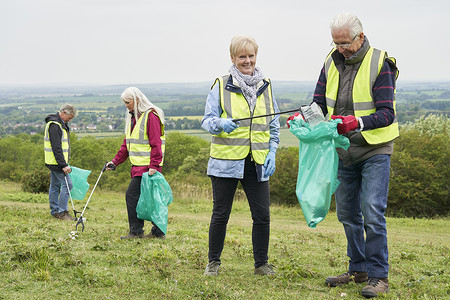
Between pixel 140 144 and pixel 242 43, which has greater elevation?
pixel 242 43

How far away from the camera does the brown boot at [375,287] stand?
12.8 feet

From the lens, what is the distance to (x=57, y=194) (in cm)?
933

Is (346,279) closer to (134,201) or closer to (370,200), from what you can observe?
(370,200)

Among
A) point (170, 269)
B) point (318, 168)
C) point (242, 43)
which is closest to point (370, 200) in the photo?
point (318, 168)

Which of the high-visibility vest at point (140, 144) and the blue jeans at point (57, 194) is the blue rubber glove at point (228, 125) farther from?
the blue jeans at point (57, 194)

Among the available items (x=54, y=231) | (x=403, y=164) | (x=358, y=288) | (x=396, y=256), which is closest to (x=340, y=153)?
(x=358, y=288)

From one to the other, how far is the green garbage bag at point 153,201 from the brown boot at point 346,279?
2831 millimetres

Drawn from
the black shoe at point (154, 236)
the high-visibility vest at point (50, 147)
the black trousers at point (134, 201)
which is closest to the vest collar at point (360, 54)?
the black trousers at point (134, 201)

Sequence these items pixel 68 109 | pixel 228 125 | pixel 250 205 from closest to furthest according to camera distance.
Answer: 1. pixel 228 125
2. pixel 250 205
3. pixel 68 109

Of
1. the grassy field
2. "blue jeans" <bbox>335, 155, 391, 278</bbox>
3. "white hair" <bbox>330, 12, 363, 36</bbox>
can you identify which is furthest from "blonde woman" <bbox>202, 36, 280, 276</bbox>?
"white hair" <bbox>330, 12, 363, 36</bbox>

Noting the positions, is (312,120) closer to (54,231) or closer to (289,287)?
(289,287)

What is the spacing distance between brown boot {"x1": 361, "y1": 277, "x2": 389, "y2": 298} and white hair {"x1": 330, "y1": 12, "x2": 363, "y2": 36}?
6.76ft

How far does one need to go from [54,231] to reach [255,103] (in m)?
4.03

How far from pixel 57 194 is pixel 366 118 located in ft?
23.6
